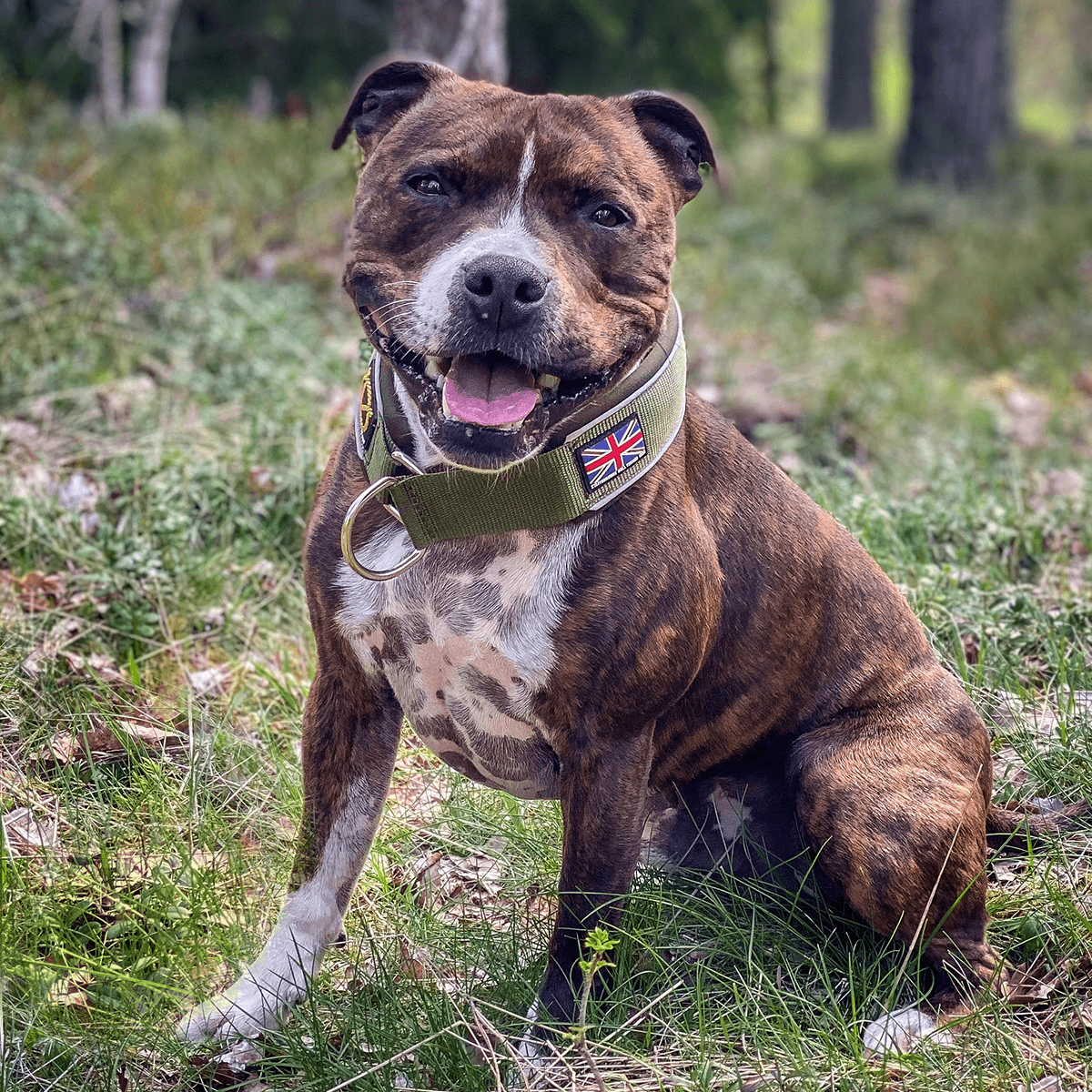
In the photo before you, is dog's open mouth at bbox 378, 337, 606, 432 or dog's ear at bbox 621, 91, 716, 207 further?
dog's ear at bbox 621, 91, 716, 207

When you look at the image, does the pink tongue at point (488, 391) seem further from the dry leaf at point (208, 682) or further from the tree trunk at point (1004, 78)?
the tree trunk at point (1004, 78)

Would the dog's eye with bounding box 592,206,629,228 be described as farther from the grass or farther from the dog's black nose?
the grass

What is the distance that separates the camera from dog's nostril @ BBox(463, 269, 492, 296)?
2.22 m

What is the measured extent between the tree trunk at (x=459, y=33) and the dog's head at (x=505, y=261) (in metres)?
4.19

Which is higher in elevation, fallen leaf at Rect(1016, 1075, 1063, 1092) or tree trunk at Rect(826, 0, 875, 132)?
fallen leaf at Rect(1016, 1075, 1063, 1092)

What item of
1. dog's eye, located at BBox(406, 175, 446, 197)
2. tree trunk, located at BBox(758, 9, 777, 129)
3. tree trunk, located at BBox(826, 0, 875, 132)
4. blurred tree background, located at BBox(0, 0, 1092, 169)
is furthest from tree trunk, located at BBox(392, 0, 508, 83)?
tree trunk, located at BBox(826, 0, 875, 132)

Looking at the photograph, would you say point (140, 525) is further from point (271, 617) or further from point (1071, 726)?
point (1071, 726)

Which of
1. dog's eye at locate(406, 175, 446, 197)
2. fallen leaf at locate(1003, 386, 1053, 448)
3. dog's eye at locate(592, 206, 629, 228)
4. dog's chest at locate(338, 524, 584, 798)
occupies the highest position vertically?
dog's eye at locate(406, 175, 446, 197)

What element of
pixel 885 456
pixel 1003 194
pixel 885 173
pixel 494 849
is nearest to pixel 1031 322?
pixel 885 456

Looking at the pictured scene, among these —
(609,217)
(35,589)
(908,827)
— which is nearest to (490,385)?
(609,217)

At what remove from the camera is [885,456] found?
5676 millimetres

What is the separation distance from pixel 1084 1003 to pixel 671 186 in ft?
6.36

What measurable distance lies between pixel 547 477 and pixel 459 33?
190 inches

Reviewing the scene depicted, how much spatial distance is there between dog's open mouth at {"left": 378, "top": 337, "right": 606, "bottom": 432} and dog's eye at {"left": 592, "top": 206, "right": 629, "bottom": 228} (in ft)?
1.00
